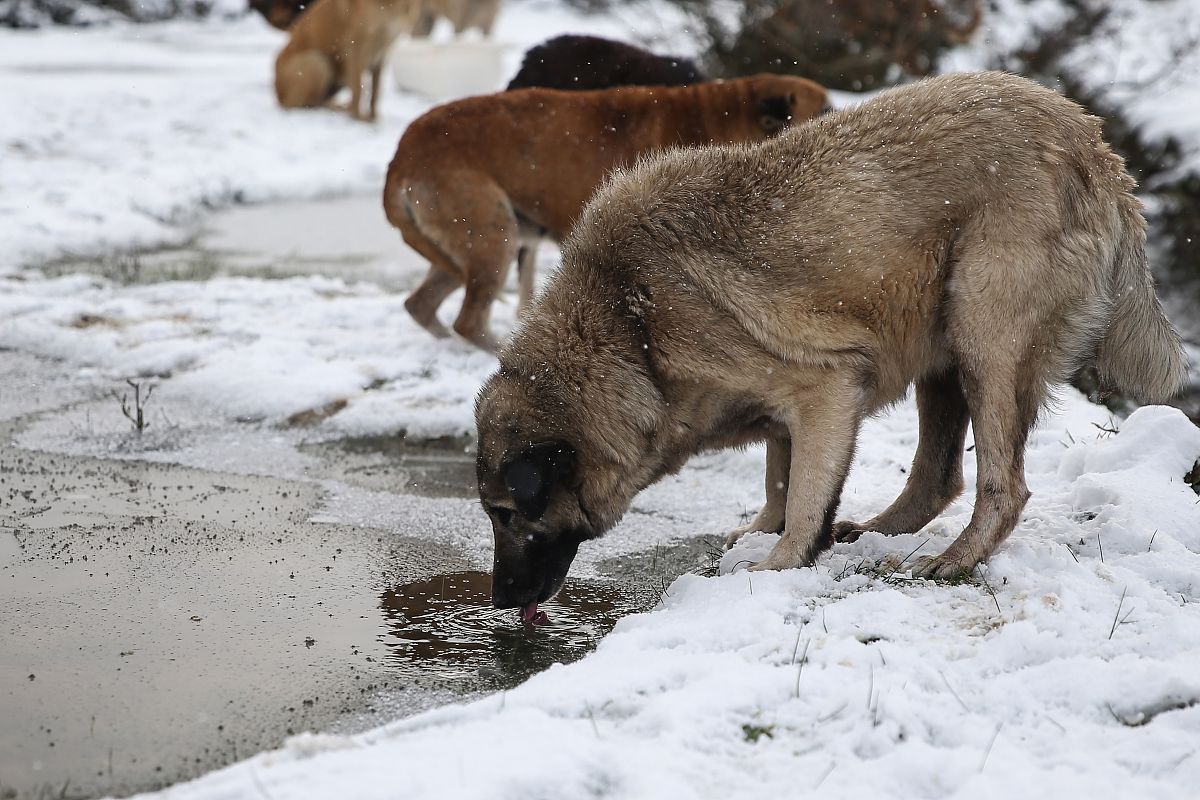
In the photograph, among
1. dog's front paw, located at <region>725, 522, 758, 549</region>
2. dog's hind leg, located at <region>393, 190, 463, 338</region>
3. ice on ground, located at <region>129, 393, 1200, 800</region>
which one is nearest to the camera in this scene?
ice on ground, located at <region>129, 393, 1200, 800</region>

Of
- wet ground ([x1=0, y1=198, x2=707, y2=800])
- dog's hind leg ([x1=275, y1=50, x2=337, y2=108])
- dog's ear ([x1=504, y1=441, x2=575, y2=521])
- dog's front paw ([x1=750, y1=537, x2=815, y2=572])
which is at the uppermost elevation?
dog's ear ([x1=504, y1=441, x2=575, y2=521])

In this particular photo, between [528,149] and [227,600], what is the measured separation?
3.81 m

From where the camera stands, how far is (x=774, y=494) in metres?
4.74

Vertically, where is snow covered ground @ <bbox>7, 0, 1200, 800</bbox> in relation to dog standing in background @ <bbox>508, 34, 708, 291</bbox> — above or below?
below

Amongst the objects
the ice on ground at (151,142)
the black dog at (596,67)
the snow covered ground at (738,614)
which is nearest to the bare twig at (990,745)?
the snow covered ground at (738,614)

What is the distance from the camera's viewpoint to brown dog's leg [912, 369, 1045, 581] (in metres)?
4.07

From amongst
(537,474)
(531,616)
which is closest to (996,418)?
(537,474)

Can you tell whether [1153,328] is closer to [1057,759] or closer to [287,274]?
[1057,759]

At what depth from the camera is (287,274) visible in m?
9.56

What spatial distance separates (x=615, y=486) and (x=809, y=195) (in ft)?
3.89

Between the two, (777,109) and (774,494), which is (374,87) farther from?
(774,494)

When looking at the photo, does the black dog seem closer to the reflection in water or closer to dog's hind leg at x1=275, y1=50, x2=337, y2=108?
the reflection in water

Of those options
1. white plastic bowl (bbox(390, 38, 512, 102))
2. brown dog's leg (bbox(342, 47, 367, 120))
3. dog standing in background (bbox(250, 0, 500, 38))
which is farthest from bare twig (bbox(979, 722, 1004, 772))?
dog standing in background (bbox(250, 0, 500, 38))

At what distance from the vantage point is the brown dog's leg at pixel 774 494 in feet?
15.4
